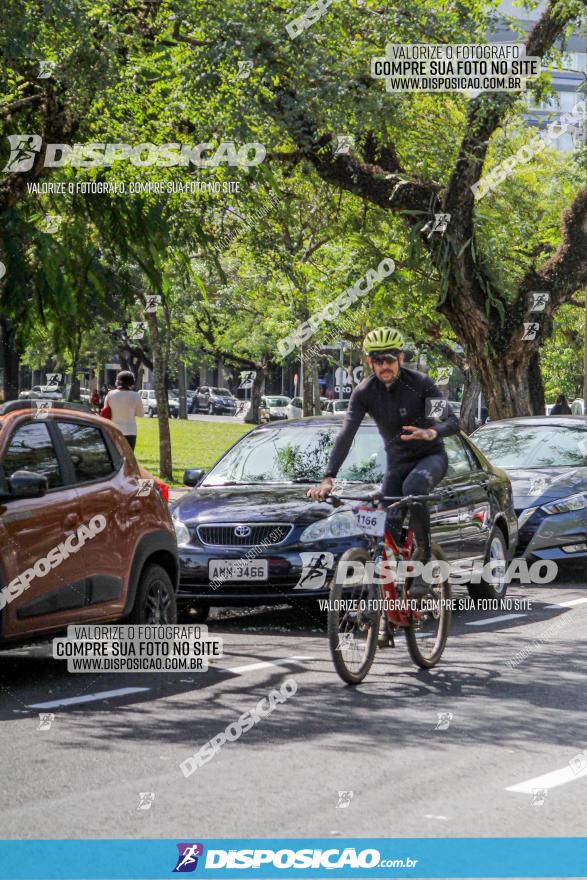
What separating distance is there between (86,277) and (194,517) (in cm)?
323

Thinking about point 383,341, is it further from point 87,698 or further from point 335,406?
point 335,406

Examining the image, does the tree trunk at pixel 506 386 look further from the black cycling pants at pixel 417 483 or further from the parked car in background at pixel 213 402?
the parked car in background at pixel 213 402

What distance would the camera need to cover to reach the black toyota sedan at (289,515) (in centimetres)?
1087

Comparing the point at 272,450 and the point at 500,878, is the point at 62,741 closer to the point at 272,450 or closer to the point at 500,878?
the point at 500,878

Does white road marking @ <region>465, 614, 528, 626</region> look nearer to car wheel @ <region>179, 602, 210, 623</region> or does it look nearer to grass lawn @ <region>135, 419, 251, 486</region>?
car wheel @ <region>179, 602, 210, 623</region>

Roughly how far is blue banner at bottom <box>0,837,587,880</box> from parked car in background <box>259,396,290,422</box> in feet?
220

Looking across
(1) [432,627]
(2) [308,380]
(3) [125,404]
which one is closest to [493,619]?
(1) [432,627]

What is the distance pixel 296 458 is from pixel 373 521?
3.63 m

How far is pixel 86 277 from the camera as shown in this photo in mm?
13594

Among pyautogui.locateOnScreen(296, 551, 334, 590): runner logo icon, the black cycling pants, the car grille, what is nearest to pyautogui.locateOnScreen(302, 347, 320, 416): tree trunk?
the car grille

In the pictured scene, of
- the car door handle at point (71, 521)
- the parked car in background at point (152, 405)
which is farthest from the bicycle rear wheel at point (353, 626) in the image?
the parked car in background at point (152, 405)

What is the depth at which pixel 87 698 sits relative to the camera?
8164 millimetres

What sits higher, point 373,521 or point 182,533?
point 373,521

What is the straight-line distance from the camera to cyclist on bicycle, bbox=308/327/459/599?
901 centimetres
